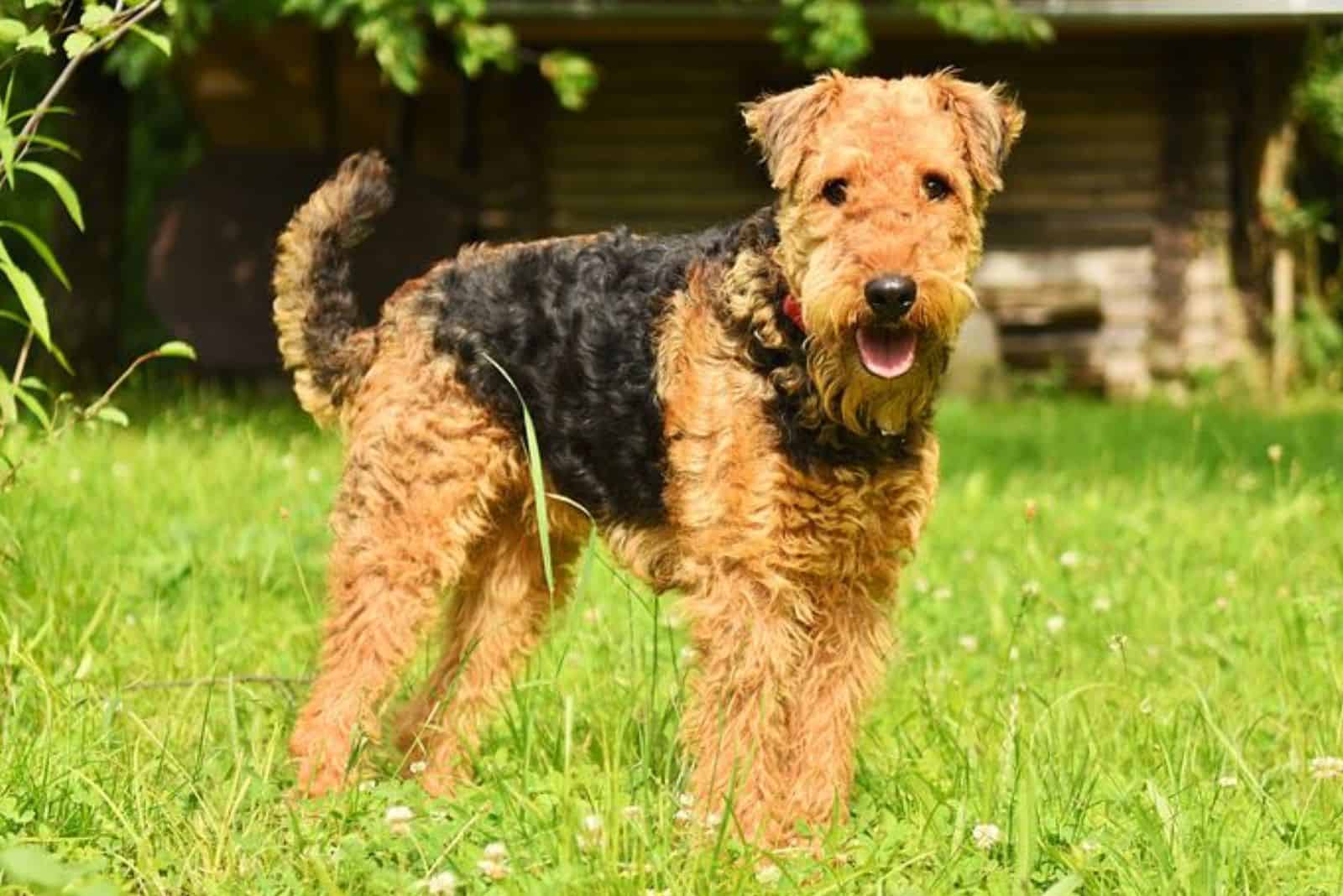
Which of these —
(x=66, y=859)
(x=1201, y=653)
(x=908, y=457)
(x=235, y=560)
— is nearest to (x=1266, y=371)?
(x=1201, y=653)

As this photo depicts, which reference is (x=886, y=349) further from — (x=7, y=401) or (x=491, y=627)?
(x=7, y=401)

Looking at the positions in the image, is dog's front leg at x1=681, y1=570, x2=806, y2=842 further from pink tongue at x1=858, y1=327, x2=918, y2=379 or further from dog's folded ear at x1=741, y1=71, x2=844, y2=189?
dog's folded ear at x1=741, y1=71, x2=844, y2=189

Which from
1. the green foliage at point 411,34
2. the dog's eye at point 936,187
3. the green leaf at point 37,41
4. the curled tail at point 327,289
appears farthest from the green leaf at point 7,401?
the green foliage at point 411,34

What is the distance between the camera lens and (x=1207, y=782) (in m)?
3.35

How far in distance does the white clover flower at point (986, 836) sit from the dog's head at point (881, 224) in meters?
0.74

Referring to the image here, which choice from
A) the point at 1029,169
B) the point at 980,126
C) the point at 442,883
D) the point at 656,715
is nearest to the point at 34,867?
the point at 442,883

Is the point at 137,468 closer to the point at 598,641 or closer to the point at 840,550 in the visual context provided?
the point at 598,641

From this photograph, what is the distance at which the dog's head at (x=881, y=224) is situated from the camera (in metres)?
2.94

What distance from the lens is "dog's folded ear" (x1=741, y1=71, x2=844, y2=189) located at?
10.4ft

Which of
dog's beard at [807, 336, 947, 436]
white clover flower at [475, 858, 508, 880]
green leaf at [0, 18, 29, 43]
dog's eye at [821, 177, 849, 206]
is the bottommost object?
white clover flower at [475, 858, 508, 880]

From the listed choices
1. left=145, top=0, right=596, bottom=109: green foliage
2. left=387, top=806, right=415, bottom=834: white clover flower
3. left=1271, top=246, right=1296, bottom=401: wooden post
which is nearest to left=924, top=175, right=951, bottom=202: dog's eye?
left=387, top=806, right=415, bottom=834: white clover flower

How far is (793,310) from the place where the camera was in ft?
10.5

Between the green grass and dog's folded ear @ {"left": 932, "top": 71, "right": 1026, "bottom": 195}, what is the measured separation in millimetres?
1008

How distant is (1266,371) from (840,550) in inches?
418
